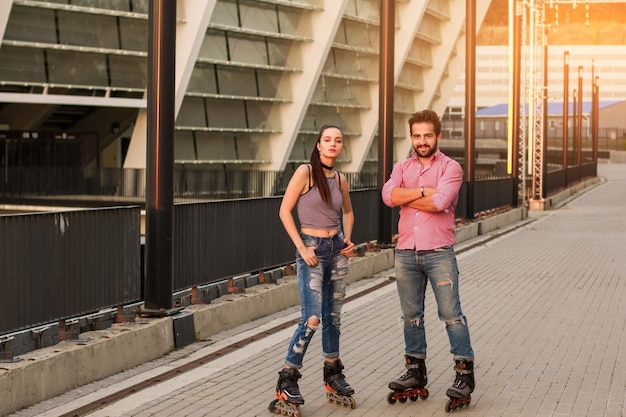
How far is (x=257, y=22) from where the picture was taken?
5056cm

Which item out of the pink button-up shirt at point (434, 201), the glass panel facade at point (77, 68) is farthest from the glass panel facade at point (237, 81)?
the pink button-up shirt at point (434, 201)

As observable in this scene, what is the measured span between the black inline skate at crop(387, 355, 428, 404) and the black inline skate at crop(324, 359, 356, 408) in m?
0.28

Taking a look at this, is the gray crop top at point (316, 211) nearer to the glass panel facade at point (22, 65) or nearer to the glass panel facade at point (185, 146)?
the glass panel facade at point (22, 65)

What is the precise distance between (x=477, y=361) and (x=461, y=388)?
6.95 feet

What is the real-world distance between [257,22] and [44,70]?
43.8ft

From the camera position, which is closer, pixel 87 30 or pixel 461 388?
pixel 461 388

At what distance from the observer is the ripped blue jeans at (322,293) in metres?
8.34

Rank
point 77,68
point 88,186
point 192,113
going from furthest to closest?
point 192,113
point 88,186
point 77,68

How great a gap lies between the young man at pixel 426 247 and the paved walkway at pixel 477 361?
0.23 meters

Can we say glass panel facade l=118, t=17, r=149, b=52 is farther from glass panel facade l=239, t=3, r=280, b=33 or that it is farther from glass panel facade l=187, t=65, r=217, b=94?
glass panel facade l=239, t=3, r=280, b=33

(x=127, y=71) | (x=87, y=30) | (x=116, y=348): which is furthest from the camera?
(x=127, y=71)

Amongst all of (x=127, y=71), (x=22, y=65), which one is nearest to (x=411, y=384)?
(x=22, y=65)

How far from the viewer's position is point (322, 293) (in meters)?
8.50

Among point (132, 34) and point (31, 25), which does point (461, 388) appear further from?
point (132, 34)
